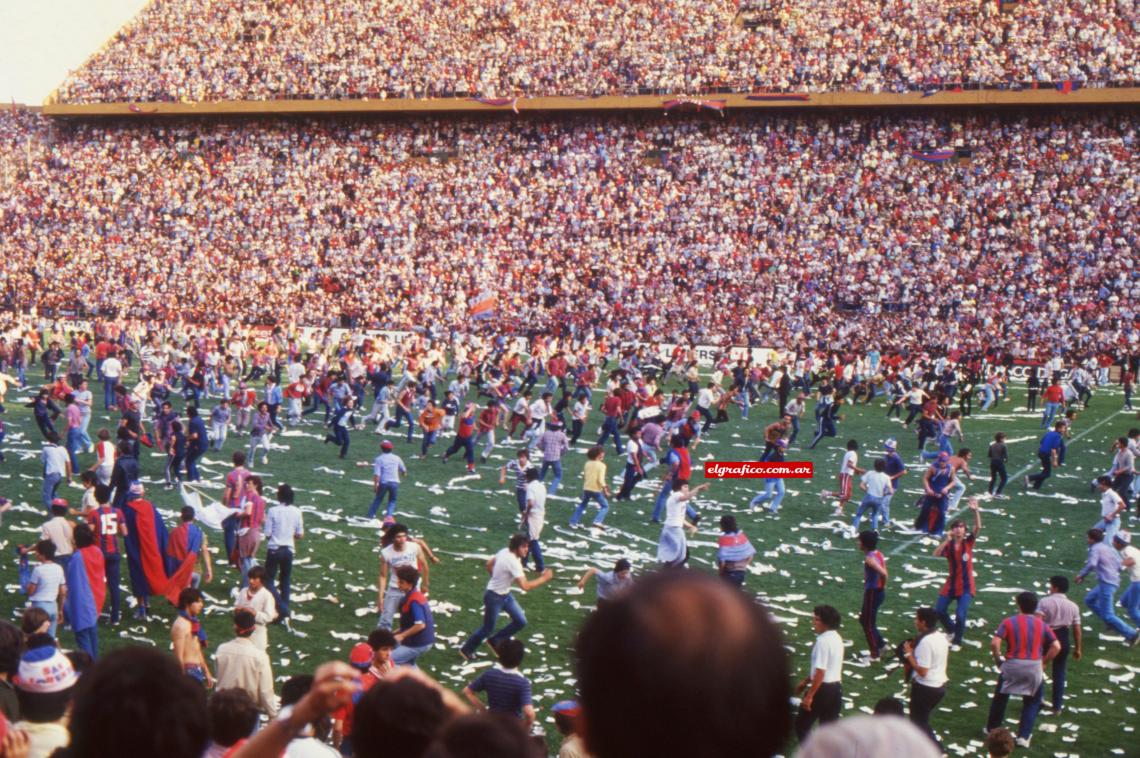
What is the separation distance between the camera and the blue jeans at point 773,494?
870 inches

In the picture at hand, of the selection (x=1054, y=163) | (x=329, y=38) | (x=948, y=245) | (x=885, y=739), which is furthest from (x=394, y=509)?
(x=329, y=38)

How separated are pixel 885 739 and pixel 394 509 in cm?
1869

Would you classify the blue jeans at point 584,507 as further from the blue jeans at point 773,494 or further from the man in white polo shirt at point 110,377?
the man in white polo shirt at point 110,377

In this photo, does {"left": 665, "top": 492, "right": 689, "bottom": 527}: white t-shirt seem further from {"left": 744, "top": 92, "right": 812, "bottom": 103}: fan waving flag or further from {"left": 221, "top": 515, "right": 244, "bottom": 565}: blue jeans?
{"left": 744, "top": 92, "right": 812, "bottom": 103}: fan waving flag

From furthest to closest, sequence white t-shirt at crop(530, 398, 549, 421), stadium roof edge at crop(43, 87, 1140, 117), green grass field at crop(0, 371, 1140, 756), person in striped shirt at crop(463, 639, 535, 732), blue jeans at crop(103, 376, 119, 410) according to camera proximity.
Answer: stadium roof edge at crop(43, 87, 1140, 117), blue jeans at crop(103, 376, 119, 410), white t-shirt at crop(530, 398, 549, 421), green grass field at crop(0, 371, 1140, 756), person in striped shirt at crop(463, 639, 535, 732)

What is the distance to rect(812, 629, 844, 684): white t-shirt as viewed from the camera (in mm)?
10836

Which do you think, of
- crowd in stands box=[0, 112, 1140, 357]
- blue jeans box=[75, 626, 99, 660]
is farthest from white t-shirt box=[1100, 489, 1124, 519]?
crowd in stands box=[0, 112, 1140, 357]

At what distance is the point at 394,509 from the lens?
20.8 metres

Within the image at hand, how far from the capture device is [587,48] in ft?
195

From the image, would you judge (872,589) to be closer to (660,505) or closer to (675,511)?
(675,511)

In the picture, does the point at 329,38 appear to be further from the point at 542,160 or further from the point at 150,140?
the point at 542,160

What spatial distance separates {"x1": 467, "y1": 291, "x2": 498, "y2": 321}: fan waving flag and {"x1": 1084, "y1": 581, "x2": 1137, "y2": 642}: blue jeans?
36.2 m

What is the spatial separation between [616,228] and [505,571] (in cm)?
4040

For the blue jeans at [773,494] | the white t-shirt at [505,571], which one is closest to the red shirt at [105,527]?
the white t-shirt at [505,571]
